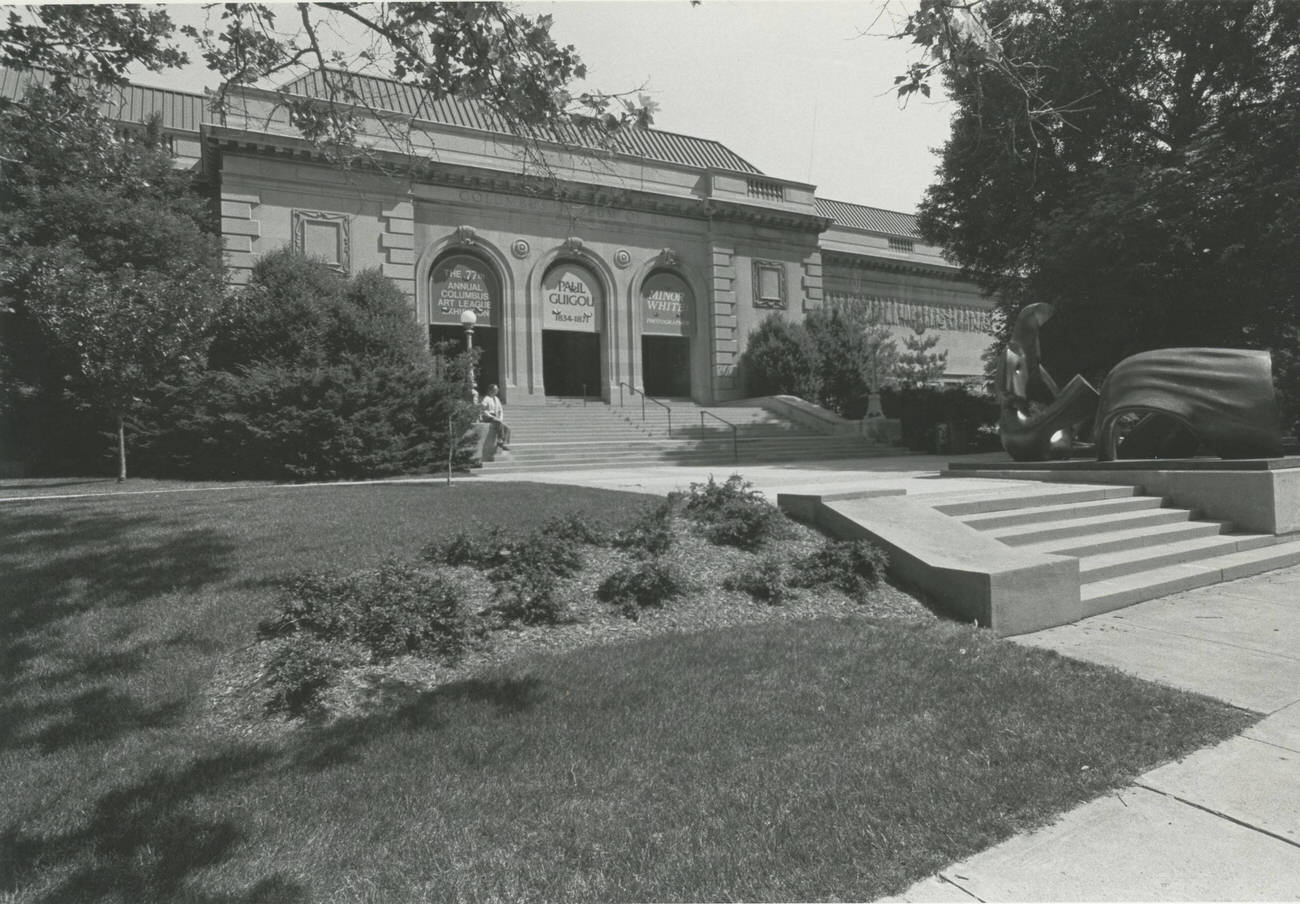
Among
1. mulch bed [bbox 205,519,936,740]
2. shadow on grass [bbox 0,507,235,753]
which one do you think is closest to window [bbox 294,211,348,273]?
shadow on grass [bbox 0,507,235,753]

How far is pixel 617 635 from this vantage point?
5.39 m

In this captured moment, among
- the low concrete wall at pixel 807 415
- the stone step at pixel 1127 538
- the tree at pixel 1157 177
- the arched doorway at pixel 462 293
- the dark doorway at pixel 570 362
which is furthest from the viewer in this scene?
the dark doorway at pixel 570 362

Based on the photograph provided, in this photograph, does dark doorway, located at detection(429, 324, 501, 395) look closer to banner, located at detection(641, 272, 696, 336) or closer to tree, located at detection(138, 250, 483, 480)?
banner, located at detection(641, 272, 696, 336)

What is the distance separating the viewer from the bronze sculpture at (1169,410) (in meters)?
10.2

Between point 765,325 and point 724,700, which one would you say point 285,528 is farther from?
point 765,325

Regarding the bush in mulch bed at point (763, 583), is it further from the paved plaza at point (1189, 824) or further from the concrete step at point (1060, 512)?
the concrete step at point (1060, 512)

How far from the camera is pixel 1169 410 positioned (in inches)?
416

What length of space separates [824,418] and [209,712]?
945 inches

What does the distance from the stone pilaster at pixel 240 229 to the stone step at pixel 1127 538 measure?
74.8 ft

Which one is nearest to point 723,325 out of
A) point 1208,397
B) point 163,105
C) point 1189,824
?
point 1208,397

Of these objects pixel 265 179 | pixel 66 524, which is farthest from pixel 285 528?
pixel 265 179

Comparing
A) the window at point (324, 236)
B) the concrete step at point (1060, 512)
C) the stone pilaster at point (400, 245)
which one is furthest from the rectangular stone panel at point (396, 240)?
the concrete step at point (1060, 512)

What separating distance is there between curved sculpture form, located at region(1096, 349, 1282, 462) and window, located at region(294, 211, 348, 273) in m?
21.7

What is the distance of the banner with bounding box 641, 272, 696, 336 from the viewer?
102ft
